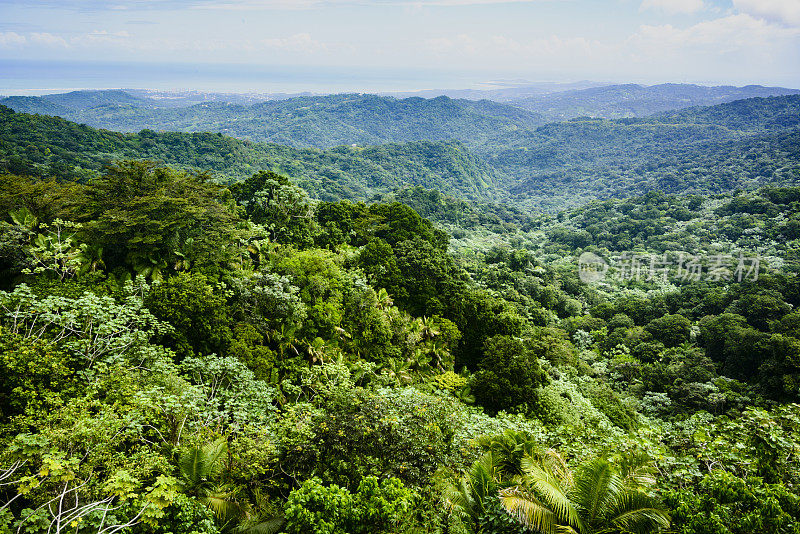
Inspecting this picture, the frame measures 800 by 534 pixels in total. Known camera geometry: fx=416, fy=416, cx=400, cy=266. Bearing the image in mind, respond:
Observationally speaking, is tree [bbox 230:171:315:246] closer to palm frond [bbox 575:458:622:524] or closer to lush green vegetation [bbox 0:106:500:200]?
lush green vegetation [bbox 0:106:500:200]

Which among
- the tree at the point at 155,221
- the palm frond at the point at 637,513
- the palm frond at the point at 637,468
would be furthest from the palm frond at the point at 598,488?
the tree at the point at 155,221

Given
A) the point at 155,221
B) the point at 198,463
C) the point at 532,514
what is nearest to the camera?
the point at 532,514

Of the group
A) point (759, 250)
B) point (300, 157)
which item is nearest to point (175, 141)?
point (300, 157)

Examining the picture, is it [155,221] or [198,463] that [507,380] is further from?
[155,221]

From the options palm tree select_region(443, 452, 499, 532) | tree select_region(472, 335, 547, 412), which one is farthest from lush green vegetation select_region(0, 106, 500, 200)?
palm tree select_region(443, 452, 499, 532)

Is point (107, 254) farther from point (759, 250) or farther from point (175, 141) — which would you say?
point (175, 141)

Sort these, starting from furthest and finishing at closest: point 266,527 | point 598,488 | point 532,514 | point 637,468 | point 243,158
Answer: point 243,158 < point 637,468 < point 266,527 < point 598,488 < point 532,514

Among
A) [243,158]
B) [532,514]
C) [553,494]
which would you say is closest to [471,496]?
[532,514]
